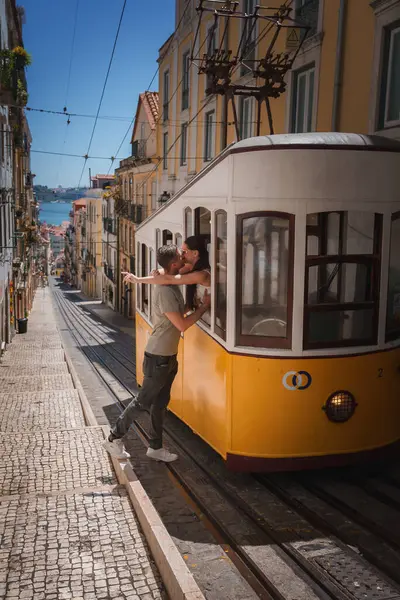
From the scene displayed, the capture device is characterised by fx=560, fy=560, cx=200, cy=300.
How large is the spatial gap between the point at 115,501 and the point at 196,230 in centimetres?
288

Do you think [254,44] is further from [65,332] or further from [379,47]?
[65,332]

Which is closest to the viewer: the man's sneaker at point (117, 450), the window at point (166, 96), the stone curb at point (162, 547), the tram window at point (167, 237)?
the stone curb at point (162, 547)

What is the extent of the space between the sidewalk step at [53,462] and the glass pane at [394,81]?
684cm

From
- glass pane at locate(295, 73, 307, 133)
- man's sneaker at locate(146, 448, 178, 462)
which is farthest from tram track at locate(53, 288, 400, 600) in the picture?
glass pane at locate(295, 73, 307, 133)

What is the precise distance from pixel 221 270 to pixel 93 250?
58.3 meters

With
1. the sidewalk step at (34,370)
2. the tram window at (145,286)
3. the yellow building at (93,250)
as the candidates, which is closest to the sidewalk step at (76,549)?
the tram window at (145,286)

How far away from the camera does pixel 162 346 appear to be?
Answer: 580cm

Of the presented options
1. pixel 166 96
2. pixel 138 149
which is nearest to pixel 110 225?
pixel 138 149

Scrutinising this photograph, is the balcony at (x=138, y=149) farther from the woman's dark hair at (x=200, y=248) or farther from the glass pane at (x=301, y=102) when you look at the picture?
the woman's dark hair at (x=200, y=248)

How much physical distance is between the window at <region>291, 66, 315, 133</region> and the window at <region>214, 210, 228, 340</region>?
7542 mm

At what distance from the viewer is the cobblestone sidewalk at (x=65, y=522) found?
153 inches

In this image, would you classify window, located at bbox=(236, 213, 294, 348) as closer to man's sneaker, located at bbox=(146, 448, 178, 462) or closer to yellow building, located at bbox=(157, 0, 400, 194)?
man's sneaker, located at bbox=(146, 448, 178, 462)

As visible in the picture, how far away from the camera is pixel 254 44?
15.0 m

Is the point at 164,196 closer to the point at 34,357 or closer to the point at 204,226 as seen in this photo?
the point at 34,357
